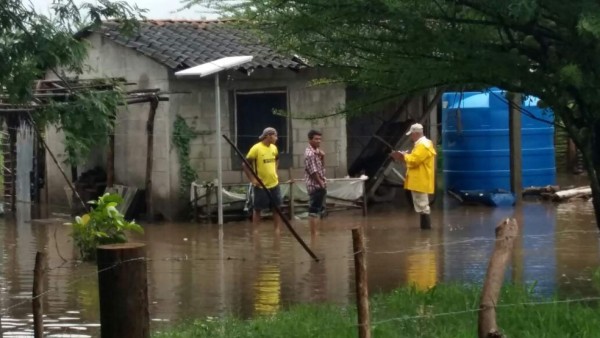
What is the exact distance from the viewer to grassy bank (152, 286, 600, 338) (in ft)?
27.0

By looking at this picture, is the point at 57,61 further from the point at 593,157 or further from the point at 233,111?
the point at 233,111

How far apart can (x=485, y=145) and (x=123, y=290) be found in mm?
A: 14347

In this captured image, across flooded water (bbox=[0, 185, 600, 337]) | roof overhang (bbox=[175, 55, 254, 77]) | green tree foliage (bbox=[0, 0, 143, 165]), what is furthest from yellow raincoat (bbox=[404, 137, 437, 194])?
green tree foliage (bbox=[0, 0, 143, 165])

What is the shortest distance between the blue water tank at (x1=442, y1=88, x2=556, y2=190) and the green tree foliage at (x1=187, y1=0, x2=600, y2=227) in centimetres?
1089

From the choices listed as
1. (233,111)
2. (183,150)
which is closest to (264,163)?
(183,150)

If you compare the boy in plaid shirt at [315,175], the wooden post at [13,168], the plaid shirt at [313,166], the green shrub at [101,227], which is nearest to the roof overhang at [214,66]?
the boy in plaid shirt at [315,175]

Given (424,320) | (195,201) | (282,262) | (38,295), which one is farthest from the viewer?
(195,201)

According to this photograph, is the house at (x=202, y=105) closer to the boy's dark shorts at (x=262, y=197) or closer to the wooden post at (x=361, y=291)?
the boy's dark shorts at (x=262, y=197)

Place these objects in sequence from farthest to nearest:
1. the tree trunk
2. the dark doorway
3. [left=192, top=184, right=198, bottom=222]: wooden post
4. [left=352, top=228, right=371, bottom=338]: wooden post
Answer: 1. the dark doorway
2. [left=192, top=184, right=198, bottom=222]: wooden post
3. the tree trunk
4. [left=352, top=228, right=371, bottom=338]: wooden post

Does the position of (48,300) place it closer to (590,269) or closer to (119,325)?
(119,325)

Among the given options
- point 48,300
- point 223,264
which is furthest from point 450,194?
point 48,300

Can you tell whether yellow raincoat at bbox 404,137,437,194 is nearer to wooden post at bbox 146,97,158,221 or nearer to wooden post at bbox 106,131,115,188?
wooden post at bbox 146,97,158,221

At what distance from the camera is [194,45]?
1989cm

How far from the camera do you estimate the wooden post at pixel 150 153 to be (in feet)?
61.4
